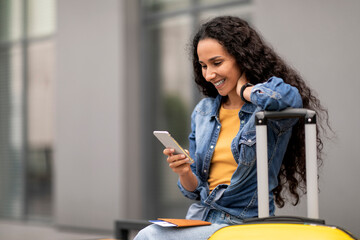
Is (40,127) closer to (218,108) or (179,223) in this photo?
(218,108)

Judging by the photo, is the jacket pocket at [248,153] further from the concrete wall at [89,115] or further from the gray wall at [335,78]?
the concrete wall at [89,115]

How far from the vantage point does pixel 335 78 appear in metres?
4.29

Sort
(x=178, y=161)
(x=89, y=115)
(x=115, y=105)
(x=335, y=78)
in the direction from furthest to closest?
(x=89, y=115), (x=115, y=105), (x=335, y=78), (x=178, y=161)

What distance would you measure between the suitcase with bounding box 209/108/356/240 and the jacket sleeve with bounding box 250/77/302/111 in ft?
0.08

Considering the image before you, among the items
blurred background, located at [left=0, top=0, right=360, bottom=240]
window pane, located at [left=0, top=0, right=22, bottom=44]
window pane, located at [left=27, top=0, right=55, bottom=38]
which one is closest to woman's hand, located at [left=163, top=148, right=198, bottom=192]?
blurred background, located at [left=0, top=0, right=360, bottom=240]

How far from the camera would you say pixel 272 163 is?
2096 millimetres

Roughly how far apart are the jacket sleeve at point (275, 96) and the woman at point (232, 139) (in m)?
0.06

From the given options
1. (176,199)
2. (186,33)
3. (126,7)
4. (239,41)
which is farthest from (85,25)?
(239,41)

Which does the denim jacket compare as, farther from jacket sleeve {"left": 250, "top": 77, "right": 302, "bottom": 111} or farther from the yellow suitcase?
the yellow suitcase

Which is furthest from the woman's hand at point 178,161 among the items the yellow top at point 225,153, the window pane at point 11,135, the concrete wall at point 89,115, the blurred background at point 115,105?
the window pane at point 11,135

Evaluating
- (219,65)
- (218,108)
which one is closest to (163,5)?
(218,108)

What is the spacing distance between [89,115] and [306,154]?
190 inches

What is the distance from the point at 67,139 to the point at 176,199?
1652 millimetres

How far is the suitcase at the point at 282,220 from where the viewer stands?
1677 mm
